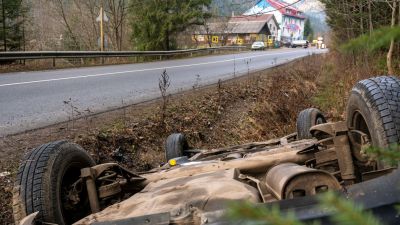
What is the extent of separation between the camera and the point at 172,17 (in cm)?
3709

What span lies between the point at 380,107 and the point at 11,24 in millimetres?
23385

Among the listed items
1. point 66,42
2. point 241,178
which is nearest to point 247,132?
point 241,178

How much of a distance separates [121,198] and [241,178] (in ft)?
3.75

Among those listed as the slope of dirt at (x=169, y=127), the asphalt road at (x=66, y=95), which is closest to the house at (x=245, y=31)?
the asphalt road at (x=66, y=95)

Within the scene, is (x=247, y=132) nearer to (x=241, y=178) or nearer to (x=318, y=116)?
(x=318, y=116)

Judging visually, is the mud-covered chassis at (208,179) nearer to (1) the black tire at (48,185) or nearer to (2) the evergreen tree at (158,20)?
(1) the black tire at (48,185)

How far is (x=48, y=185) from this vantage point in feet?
10.1

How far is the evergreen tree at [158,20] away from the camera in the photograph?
3694 centimetres

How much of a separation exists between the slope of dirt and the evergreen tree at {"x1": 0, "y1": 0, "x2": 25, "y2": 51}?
15053mm

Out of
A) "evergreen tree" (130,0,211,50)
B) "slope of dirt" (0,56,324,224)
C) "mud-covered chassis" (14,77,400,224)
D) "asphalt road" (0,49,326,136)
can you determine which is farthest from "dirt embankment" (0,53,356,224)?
"evergreen tree" (130,0,211,50)

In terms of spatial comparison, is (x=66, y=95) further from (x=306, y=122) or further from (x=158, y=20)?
(x=158, y=20)

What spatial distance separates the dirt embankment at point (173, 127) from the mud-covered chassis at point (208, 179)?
133 cm

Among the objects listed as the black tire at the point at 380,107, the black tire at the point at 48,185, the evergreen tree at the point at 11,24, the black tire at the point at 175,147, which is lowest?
the black tire at the point at 175,147

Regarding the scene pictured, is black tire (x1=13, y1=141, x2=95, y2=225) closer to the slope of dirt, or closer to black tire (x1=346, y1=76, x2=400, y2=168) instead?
the slope of dirt
